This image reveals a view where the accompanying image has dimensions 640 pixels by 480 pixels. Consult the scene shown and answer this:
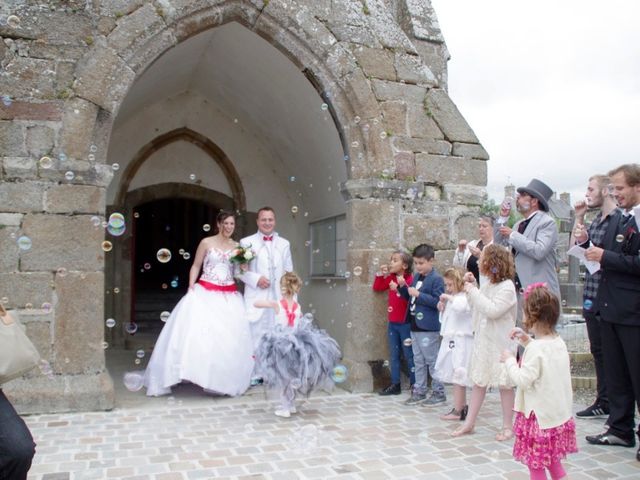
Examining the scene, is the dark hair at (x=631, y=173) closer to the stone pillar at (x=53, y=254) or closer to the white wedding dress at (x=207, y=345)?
the white wedding dress at (x=207, y=345)

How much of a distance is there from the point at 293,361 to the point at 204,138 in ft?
16.1

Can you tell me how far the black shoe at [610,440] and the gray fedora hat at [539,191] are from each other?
1.75 m

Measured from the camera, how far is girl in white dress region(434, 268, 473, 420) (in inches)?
189

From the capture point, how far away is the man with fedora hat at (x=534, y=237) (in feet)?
15.8

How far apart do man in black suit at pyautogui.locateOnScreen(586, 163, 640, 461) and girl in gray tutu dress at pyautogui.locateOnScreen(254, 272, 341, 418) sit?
1980mm

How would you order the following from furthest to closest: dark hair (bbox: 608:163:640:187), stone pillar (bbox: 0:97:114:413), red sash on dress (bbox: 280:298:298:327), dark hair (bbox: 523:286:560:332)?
1. red sash on dress (bbox: 280:298:298:327)
2. stone pillar (bbox: 0:97:114:413)
3. dark hair (bbox: 608:163:640:187)
4. dark hair (bbox: 523:286:560:332)

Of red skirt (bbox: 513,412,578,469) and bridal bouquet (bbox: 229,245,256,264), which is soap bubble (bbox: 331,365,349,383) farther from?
red skirt (bbox: 513,412,578,469)

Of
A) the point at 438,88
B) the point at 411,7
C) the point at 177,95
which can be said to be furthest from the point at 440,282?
the point at 177,95

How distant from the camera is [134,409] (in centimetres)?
516

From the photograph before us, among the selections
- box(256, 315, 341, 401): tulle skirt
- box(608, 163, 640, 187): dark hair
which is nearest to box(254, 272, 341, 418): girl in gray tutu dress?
box(256, 315, 341, 401): tulle skirt

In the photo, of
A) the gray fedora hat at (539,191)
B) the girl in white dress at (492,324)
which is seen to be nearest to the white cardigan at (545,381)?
the girl in white dress at (492,324)

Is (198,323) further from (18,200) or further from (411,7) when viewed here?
(411,7)

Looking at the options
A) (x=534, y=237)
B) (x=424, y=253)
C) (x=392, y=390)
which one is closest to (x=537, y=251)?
(x=534, y=237)

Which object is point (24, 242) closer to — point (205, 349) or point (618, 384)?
point (205, 349)
